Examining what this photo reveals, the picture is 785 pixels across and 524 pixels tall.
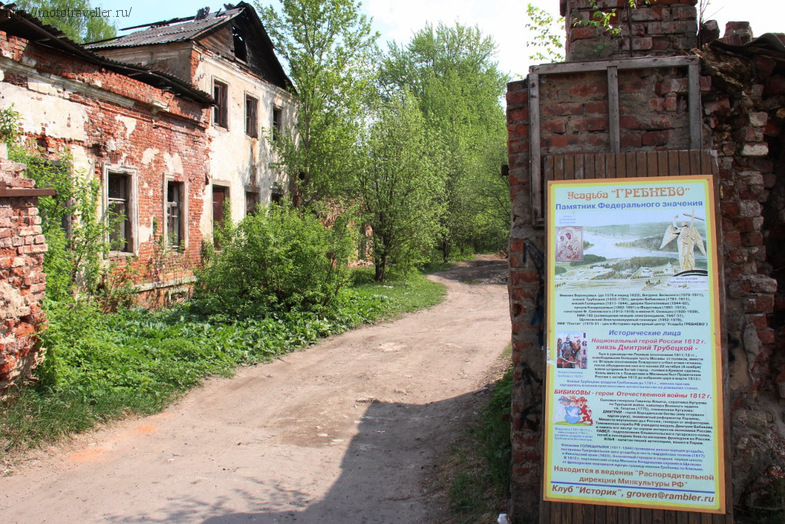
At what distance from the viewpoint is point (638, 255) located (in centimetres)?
316

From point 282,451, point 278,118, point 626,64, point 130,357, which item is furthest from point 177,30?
point 626,64

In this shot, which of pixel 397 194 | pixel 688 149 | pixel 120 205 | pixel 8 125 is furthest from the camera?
pixel 397 194

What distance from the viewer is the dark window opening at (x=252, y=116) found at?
56.9ft

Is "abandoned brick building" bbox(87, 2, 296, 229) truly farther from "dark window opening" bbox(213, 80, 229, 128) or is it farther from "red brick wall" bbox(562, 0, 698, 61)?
"red brick wall" bbox(562, 0, 698, 61)

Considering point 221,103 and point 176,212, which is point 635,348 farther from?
point 221,103

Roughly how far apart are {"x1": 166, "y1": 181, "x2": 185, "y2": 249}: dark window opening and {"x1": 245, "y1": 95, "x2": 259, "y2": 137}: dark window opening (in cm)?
425

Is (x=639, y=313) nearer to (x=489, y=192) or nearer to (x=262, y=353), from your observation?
(x=262, y=353)

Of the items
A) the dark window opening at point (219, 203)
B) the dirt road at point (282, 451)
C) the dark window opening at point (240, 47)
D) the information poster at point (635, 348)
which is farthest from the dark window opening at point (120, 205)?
the information poster at point (635, 348)

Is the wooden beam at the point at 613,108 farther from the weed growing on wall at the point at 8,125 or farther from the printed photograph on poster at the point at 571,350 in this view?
Answer: the weed growing on wall at the point at 8,125

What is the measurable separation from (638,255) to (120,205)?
11.1 m

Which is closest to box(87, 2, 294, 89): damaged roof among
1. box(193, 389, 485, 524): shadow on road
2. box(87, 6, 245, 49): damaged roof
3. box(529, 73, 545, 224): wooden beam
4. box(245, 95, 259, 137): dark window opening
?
box(87, 6, 245, 49): damaged roof

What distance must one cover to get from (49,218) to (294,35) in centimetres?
1312

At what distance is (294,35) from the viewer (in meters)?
19.1

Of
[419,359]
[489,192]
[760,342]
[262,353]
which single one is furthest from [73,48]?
[489,192]
